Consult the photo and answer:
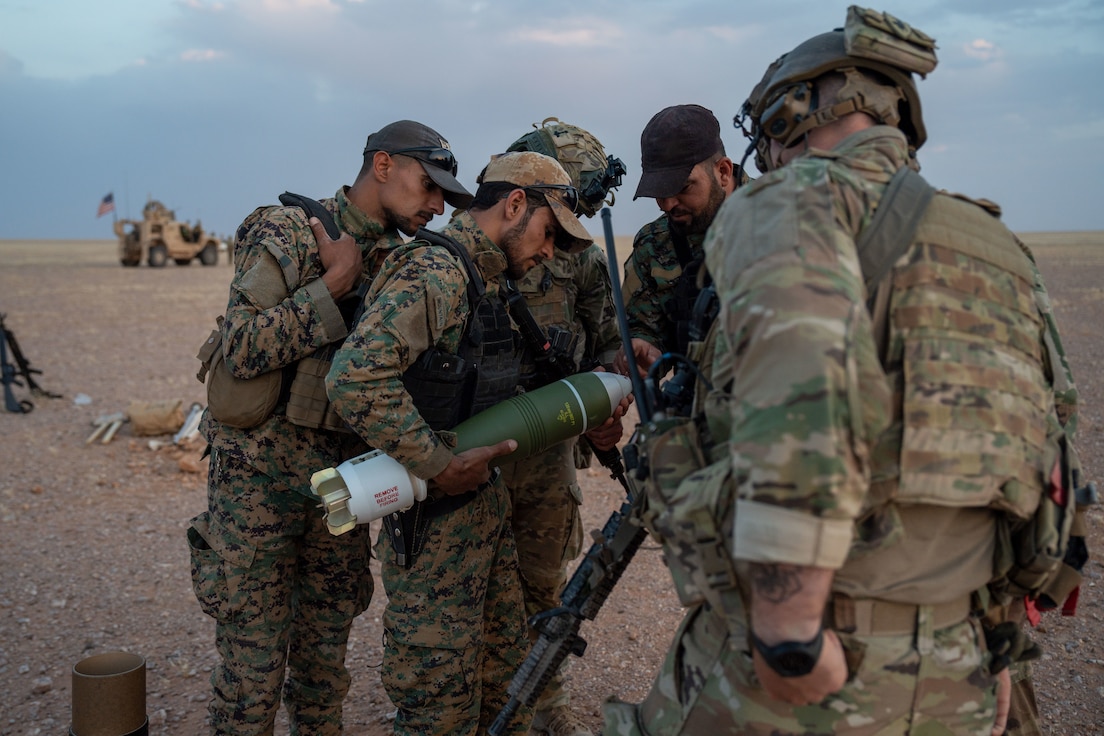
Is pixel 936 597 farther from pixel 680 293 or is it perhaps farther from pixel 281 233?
pixel 281 233

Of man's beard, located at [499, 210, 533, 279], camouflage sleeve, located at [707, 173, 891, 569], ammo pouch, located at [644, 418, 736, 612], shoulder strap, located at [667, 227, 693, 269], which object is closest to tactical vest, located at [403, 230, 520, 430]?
man's beard, located at [499, 210, 533, 279]

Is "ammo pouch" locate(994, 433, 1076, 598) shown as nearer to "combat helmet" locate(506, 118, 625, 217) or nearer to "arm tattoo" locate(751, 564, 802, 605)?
"arm tattoo" locate(751, 564, 802, 605)

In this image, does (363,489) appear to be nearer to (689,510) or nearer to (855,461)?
(689,510)

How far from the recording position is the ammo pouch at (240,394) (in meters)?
3.29

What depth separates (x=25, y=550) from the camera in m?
6.18

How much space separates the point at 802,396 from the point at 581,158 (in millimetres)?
3047

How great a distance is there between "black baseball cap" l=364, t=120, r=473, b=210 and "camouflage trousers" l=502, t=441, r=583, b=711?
124 cm

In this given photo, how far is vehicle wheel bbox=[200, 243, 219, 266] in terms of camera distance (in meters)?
36.8

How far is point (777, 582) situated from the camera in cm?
157

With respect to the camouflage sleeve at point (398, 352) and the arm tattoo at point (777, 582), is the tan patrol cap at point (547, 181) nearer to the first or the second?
the camouflage sleeve at point (398, 352)

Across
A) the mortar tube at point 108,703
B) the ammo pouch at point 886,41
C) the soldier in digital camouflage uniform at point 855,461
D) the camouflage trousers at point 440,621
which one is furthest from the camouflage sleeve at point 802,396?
→ the mortar tube at point 108,703

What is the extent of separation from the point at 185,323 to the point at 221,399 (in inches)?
649

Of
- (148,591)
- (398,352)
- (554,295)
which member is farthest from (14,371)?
(398,352)

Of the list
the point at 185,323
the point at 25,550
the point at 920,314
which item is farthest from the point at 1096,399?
the point at 185,323
